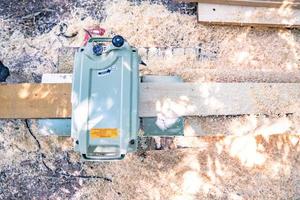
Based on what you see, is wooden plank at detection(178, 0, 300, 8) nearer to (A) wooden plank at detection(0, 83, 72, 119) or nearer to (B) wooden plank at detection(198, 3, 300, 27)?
(B) wooden plank at detection(198, 3, 300, 27)

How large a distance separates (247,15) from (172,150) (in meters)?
1.22

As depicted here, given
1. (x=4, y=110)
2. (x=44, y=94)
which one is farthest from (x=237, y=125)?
(x=4, y=110)

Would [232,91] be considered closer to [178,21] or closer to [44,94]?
[178,21]

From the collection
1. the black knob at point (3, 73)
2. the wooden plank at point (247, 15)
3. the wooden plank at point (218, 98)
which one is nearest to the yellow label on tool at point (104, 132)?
the wooden plank at point (218, 98)

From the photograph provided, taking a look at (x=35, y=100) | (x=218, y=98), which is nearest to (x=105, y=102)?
(x=35, y=100)

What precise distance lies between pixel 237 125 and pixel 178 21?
3.14 ft

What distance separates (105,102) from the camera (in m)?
2.80

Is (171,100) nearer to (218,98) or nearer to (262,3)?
(218,98)

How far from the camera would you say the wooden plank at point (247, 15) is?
139 inches

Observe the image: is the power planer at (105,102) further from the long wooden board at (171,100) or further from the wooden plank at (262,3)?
the wooden plank at (262,3)

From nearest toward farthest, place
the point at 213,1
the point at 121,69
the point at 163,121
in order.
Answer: the point at 121,69 < the point at 163,121 < the point at 213,1

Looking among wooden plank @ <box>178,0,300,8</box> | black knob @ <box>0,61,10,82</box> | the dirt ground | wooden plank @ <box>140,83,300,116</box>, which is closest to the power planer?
wooden plank @ <box>140,83,300,116</box>

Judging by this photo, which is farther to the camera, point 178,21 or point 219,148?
point 178,21

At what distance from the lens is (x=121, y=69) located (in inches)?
113
